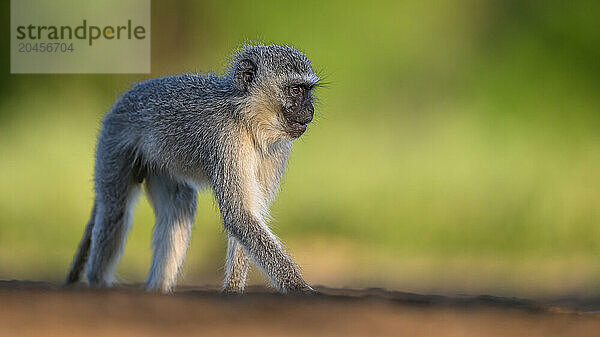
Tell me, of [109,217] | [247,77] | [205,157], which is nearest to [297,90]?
[247,77]

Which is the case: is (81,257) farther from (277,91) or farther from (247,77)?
(277,91)

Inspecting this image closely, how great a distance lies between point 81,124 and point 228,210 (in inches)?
283

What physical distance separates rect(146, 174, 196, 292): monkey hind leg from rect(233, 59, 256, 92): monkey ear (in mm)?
1258

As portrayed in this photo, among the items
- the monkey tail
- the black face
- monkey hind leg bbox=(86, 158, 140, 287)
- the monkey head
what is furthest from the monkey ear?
the monkey tail

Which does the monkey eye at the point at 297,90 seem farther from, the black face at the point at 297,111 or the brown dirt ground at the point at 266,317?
the brown dirt ground at the point at 266,317

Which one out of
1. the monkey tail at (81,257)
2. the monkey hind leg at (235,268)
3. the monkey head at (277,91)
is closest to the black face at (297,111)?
the monkey head at (277,91)

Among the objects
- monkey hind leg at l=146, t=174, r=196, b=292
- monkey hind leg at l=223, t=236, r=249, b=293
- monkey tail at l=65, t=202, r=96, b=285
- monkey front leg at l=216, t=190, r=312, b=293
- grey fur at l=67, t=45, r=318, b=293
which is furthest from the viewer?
monkey tail at l=65, t=202, r=96, b=285

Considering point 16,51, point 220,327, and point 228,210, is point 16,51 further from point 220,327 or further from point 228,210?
point 220,327

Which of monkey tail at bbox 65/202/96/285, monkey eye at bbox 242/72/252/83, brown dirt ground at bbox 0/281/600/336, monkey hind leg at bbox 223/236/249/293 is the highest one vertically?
monkey eye at bbox 242/72/252/83

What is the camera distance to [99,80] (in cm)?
1319

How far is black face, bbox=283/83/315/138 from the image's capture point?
6328 millimetres

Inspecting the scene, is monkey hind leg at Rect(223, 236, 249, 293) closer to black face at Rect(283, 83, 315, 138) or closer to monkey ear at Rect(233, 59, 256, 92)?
black face at Rect(283, 83, 315, 138)

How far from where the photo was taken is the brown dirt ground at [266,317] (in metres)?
4.12

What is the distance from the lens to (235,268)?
6852mm
